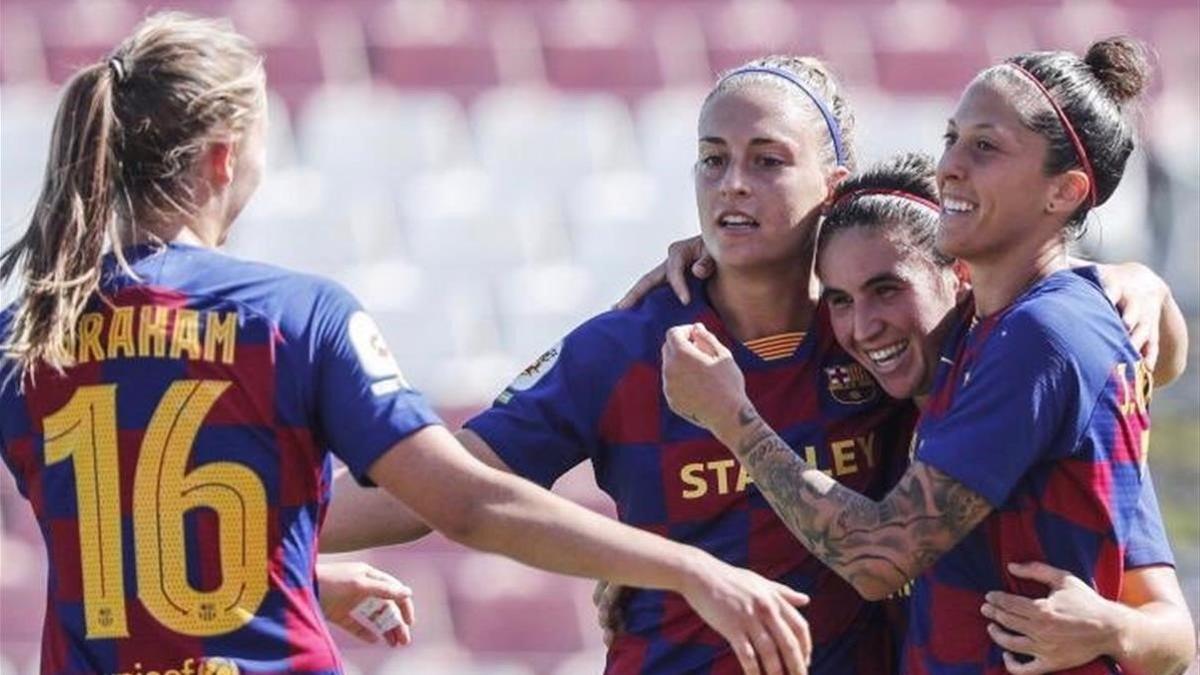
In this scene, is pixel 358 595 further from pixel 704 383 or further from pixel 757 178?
pixel 757 178

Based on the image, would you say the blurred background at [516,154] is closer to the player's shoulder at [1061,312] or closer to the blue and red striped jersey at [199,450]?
the player's shoulder at [1061,312]

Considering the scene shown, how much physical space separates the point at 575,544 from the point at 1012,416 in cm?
66

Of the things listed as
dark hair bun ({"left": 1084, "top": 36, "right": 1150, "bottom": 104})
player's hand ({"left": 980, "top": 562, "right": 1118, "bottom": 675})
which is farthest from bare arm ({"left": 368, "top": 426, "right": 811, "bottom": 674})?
dark hair bun ({"left": 1084, "top": 36, "right": 1150, "bottom": 104})

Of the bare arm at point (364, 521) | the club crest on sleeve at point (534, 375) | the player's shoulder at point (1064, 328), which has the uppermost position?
the player's shoulder at point (1064, 328)

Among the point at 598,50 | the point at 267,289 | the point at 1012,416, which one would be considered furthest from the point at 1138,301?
the point at 598,50

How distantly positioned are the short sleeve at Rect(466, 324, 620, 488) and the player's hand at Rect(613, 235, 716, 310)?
0.16 m

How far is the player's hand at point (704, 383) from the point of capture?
11.1 feet

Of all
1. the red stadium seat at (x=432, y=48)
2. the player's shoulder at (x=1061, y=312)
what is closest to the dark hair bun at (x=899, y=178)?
the player's shoulder at (x=1061, y=312)

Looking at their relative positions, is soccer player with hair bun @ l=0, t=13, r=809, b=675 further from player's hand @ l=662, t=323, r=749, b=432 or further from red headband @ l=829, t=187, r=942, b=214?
red headband @ l=829, t=187, r=942, b=214

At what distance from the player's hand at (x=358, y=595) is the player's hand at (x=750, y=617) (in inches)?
30.1

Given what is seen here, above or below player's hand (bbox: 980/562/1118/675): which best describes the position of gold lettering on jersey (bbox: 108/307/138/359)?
above

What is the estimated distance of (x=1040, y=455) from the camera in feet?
10.6

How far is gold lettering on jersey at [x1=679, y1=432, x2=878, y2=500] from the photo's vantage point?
12.0 feet

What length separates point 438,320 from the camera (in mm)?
7531
